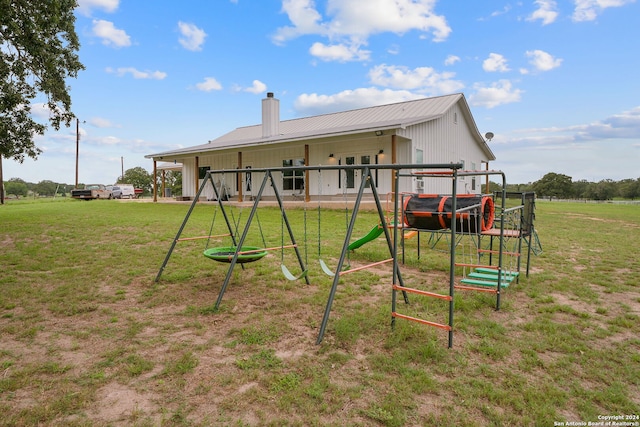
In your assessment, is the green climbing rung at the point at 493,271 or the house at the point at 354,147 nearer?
the green climbing rung at the point at 493,271

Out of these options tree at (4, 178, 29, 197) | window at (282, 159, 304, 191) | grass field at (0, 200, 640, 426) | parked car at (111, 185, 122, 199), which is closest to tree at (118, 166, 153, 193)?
tree at (4, 178, 29, 197)

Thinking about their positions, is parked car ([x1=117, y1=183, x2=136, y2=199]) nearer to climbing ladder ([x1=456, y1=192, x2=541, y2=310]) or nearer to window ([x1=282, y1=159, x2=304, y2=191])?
window ([x1=282, y1=159, x2=304, y2=191])

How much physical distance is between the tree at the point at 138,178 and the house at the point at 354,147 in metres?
56.5

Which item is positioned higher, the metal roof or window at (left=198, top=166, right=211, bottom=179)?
the metal roof

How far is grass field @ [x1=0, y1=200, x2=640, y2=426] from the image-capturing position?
2504 mm

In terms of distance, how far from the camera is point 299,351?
3379mm

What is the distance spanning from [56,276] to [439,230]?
22.0ft

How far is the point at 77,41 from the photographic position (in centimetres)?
1155

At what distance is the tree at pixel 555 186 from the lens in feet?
268

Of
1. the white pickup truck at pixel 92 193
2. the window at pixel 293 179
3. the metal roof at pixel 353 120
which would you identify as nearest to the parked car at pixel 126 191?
the white pickup truck at pixel 92 193

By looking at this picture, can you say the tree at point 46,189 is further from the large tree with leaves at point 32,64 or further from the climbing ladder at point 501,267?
the climbing ladder at point 501,267

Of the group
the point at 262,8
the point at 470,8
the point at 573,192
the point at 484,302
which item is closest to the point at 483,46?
the point at 470,8

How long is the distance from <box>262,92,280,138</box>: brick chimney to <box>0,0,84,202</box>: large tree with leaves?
1180 centimetres

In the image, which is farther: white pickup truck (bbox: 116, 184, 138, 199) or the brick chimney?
white pickup truck (bbox: 116, 184, 138, 199)
